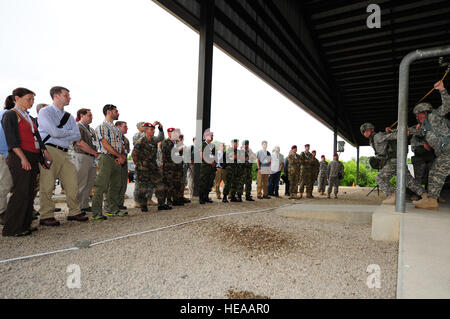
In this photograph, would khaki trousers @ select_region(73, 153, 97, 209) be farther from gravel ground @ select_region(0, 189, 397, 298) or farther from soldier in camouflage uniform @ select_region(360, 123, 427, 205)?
soldier in camouflage uniform @ select_region(360, 123, 427, 205)

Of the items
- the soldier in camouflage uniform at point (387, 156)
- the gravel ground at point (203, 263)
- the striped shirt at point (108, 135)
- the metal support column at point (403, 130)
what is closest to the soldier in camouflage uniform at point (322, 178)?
the soldier in camouflage uniform at point (387, 156)

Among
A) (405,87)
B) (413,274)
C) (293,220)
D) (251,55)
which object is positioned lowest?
(293,220)

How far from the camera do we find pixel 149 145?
472cm

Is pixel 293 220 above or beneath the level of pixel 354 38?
beneath

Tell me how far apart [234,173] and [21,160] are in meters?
4.45

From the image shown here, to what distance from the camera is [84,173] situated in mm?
4270

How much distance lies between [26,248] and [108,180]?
151cm

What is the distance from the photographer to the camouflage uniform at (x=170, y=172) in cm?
522

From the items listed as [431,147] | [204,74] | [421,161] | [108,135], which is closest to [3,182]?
[108,135]

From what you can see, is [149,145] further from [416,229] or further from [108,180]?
[416,229]

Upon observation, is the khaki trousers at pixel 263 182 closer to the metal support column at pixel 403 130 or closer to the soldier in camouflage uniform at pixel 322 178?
the soldier in camouflage uniform at pixel 322 178
